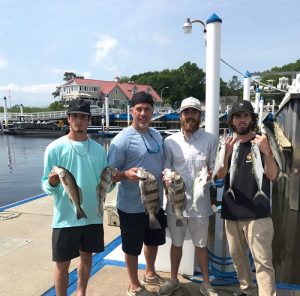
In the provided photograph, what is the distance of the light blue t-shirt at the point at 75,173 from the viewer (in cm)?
308

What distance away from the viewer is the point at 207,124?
519 centimetres

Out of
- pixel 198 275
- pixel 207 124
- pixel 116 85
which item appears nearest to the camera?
pixel 198 275

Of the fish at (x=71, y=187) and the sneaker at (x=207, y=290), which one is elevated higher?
the fish at (x=71, y=187)

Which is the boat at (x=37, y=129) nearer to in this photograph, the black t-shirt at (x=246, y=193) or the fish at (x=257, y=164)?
the black t-shirt at (x=246, y=193)

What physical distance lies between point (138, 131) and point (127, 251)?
4.32 feet

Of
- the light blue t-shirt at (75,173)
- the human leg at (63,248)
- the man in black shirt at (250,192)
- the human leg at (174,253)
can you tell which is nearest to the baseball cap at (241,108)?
the man in black shirt at (250,192)

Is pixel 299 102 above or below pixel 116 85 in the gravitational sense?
below

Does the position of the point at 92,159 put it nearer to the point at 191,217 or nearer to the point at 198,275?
the point at 191,217

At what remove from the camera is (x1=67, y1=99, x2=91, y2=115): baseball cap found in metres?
3.17

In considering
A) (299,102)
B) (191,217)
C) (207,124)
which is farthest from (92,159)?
(299,102)

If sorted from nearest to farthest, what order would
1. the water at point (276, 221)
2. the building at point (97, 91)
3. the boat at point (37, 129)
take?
the water at point (276, 221), the boat at point (37, 129), the building at point (97, 91)

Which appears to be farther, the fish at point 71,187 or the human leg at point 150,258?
the human leg at point 150,258

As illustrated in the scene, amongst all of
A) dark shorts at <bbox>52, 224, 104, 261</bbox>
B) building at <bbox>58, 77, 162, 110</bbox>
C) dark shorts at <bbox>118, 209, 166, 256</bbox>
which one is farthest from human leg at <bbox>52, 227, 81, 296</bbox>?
building at <bbox>58, 77, 162, 110</bbox>

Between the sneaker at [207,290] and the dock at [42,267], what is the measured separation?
93mm
